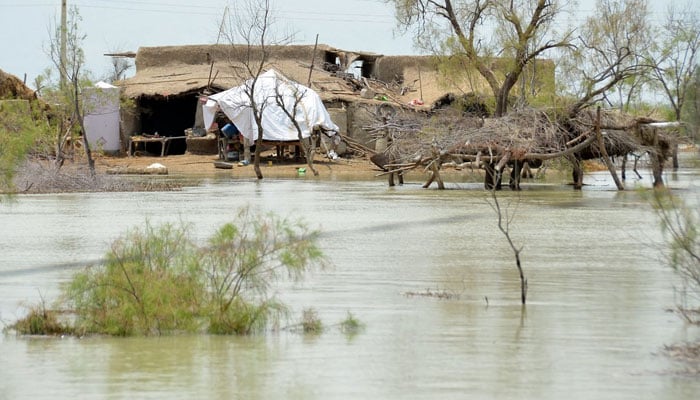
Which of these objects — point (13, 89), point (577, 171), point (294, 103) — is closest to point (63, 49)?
point (13, 89)

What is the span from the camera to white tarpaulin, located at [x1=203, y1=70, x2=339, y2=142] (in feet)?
127

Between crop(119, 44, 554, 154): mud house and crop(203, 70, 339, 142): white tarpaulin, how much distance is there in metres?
1.79

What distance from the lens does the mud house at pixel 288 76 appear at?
4222 cm

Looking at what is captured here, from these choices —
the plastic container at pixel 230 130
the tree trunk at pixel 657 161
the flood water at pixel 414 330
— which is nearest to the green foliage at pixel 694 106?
the flood water at pixel 414 330

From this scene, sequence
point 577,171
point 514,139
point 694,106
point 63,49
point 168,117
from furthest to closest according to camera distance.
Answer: point 168,117
point 63,49
point 577,171
point 514,139
point 694,106

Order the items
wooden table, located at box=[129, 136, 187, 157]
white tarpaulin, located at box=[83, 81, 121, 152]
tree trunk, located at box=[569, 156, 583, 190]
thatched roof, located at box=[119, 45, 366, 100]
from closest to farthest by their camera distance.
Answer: tree trunk, located at box=[569, 156, 583, 190], white tarpaulin, located at box=[83, 81, 121, 152], wooden table, located at box=[129, 136, 187, 157], thatched roof, located at box=[119, 45, 366, 100]

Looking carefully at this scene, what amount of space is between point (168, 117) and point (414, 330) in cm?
4019

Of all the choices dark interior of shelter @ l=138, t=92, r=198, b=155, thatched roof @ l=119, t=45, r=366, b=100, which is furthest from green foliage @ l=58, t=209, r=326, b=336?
dark interior of shelter @ l=138, t=92, r=198, b=155

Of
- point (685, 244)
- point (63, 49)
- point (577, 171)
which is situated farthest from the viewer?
point (63, 49)

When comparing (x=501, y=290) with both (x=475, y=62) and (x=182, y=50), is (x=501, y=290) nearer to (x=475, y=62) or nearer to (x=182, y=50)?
(x=475, y=62)

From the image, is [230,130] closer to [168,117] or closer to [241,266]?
[168,117]

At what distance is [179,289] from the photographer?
7742 mm

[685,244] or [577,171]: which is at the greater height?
[685,244]

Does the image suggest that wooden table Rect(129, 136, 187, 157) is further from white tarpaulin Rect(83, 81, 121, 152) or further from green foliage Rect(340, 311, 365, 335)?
green foliage Rect(340, 311, 365, 335)
